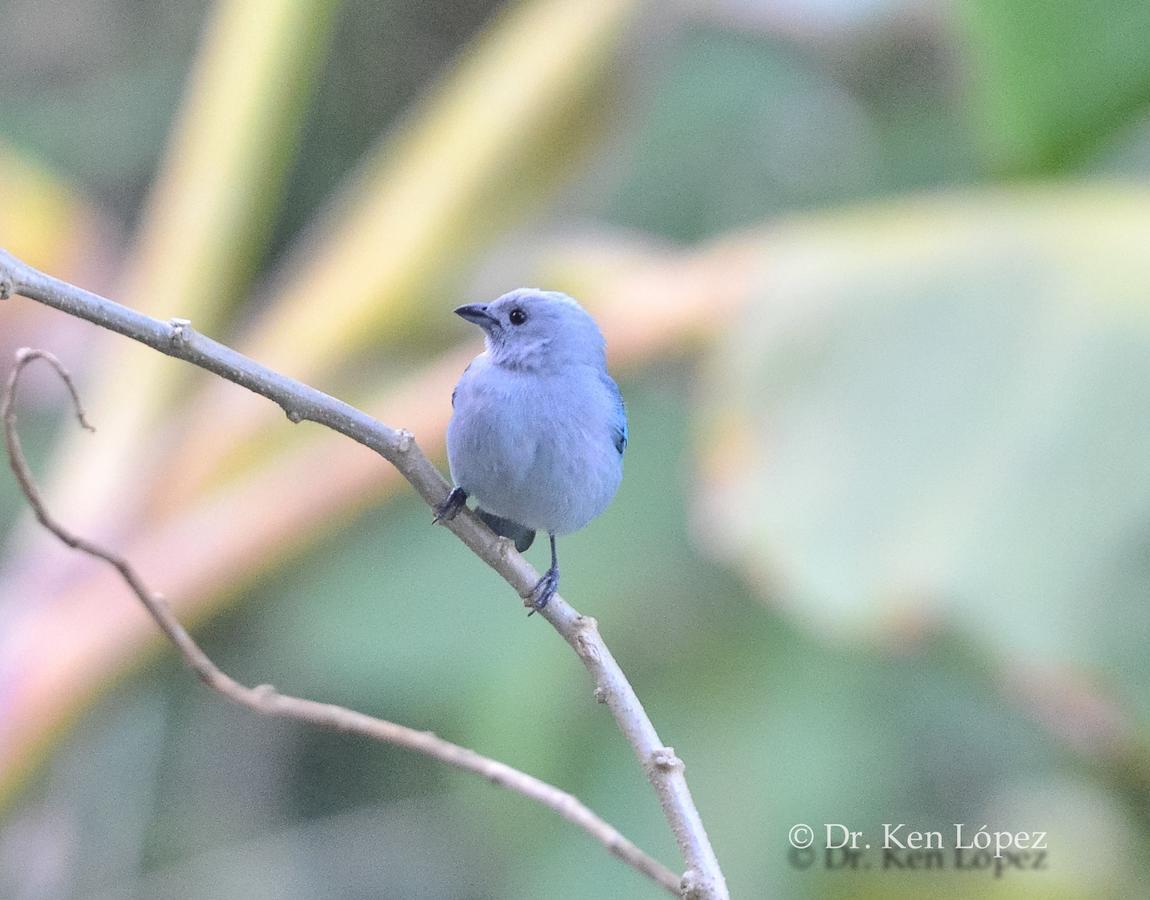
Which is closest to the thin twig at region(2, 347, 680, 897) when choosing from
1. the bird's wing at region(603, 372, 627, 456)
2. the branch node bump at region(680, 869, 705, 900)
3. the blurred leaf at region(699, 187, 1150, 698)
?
the branch node bump at region(680, 869, 705, 900)

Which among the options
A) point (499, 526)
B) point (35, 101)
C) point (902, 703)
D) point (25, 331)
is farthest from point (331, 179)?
point (499, 526)

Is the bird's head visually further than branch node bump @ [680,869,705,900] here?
Yes

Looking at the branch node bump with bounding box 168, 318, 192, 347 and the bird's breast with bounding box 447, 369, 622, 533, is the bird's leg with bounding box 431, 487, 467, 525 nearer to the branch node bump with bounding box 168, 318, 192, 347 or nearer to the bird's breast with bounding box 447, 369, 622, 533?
the bird's breast with bounding box 447, 369, 622, 533

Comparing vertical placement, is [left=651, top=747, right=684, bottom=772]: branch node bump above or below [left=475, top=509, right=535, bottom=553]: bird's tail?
below

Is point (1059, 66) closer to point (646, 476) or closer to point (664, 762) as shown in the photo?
point (646, 476)

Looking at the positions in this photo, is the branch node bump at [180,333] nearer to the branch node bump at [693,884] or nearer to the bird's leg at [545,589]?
the bird's leg at [545,589]

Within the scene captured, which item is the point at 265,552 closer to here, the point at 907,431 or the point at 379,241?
the point at 379,241

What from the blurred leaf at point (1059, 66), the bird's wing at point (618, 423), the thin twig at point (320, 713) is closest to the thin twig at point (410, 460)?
the thin twig at point (320, 713)
